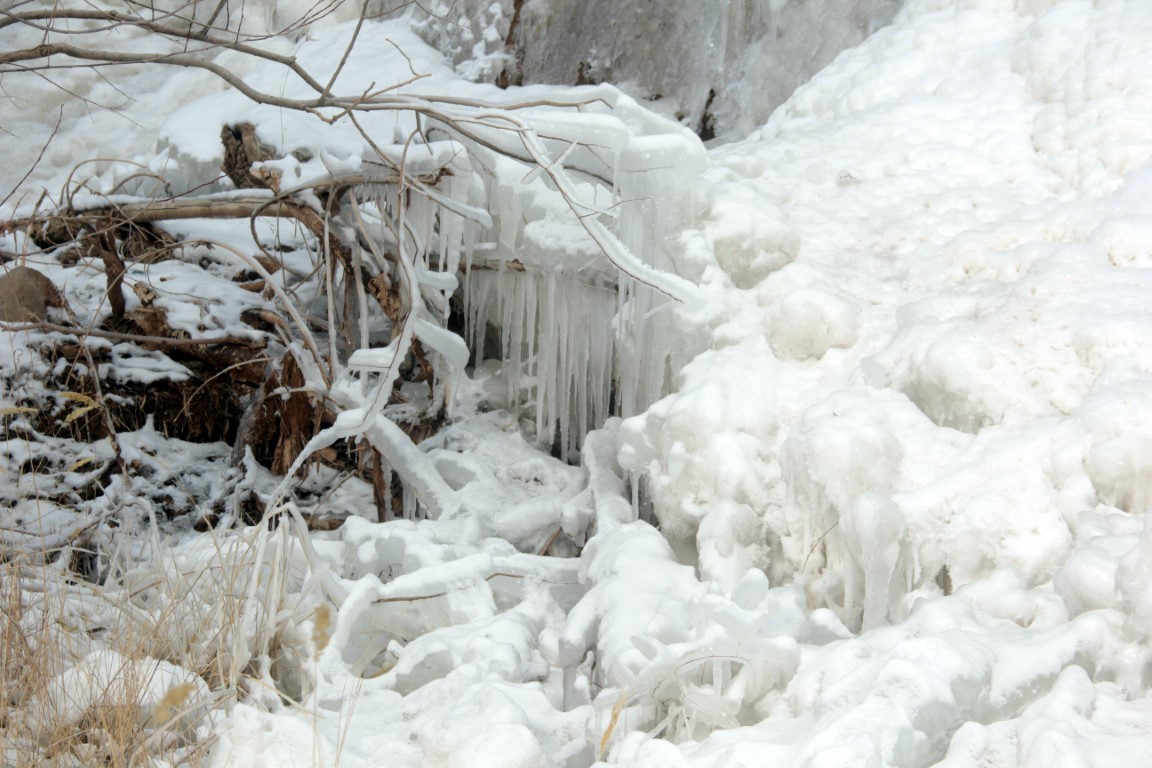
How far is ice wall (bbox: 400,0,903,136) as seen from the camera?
578 cm

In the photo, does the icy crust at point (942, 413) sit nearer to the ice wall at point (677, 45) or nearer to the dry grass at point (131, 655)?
the dry grass at point (131, 655)

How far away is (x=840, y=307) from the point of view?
320 cm

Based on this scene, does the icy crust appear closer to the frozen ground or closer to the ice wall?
the frozen ground

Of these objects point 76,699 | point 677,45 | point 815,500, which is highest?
point 677,45

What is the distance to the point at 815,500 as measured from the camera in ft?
9.01

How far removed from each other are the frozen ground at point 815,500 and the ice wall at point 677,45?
1.36 metres

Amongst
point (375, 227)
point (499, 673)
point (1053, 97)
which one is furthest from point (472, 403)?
point (1053, 97)

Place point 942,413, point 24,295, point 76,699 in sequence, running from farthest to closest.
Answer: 1. point 24,295
2. point 942,413
3. point 76,699

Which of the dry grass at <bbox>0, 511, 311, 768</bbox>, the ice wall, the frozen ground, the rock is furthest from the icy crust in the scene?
the rock

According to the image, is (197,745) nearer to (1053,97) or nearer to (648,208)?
(648,208)

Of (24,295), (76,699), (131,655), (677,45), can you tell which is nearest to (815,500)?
(131,655)

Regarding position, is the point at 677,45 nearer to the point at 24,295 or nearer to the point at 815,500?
the point at 24,295

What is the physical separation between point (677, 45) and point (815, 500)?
4.55 m

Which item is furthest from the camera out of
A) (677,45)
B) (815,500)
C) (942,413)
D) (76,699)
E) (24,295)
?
(677,45)
